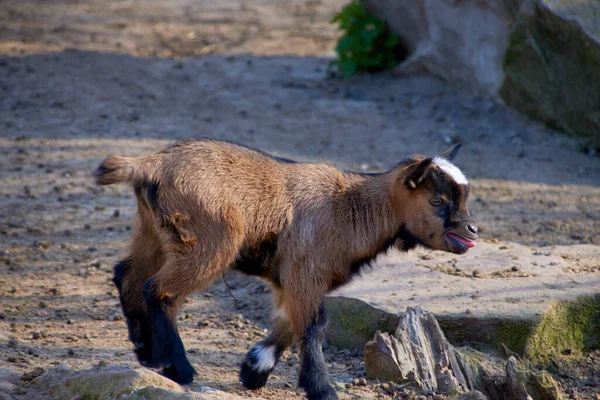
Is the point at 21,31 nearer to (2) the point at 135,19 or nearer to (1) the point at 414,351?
(2) the point at 135,19

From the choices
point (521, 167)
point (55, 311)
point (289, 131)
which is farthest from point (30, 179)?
point (521, 167)

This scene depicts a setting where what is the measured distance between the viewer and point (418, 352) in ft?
16.1

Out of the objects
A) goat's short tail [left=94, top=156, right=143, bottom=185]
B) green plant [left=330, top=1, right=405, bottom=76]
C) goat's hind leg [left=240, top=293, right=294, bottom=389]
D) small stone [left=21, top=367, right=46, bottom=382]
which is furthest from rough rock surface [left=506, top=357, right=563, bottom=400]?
green plant [left=330, top=1, right=405, bottom=76]

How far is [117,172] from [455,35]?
6.95 m

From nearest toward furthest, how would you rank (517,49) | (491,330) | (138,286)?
1. (138,286)
2. (491,330)
3. (517,49)

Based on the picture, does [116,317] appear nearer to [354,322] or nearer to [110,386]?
[354,322]

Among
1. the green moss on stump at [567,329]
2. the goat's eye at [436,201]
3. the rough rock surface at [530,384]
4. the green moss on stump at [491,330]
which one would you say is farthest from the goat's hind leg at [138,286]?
the green moss on stump at [567,329]

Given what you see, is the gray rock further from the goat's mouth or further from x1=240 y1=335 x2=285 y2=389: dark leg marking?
x1=240 y1=335 x2=285 y2=389: dark leg marking

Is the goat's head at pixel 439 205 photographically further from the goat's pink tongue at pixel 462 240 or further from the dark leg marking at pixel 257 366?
the dark leg marking at pixel 257 366

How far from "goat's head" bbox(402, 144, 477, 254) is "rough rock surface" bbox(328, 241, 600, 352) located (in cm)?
67

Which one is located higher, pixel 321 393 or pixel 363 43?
pixel 363 43

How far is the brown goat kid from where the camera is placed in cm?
459

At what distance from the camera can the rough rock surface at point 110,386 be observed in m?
3.92

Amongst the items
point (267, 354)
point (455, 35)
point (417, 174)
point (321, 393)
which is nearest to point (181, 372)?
point (267, 354)
